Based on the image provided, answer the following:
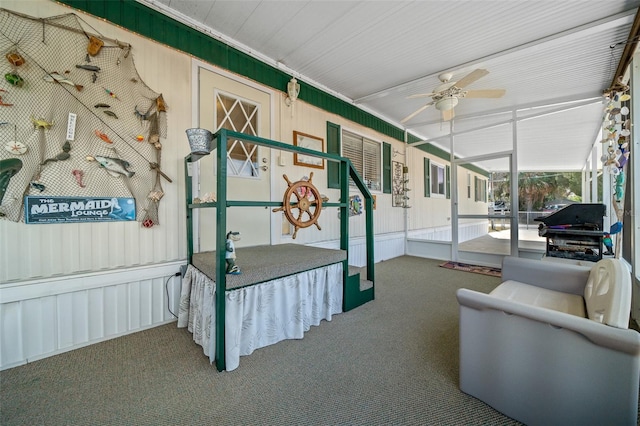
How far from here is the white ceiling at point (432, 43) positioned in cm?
244


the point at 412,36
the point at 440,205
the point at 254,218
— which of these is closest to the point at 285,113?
the point at 254,218

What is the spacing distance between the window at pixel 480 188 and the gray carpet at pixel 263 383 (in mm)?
8493

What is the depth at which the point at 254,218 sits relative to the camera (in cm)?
312

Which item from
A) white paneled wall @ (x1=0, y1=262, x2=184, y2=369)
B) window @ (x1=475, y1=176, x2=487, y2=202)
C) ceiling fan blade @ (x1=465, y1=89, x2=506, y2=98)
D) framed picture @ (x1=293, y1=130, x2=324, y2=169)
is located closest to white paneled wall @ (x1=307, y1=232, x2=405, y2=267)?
framed picture @ (x1=293, y1=130, x2=324, y2=169)

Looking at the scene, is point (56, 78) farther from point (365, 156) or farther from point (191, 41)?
point (365, 156)

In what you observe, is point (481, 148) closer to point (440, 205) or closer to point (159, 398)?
point (440, 205)

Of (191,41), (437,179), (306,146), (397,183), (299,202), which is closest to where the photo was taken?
(299,202)

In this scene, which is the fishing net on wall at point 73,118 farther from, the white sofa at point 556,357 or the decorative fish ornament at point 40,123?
the white sofa at point 556,357

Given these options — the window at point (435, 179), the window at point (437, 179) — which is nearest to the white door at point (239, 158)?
the window at point (435, 179)

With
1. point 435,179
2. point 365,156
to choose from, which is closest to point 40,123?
point 365,156

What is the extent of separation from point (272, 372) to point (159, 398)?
68 cm

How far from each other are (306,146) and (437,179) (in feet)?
17.0

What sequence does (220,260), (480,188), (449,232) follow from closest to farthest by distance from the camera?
(220,260) → (449,232) → (480,188)

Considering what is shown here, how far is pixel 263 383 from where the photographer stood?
5.28ft
